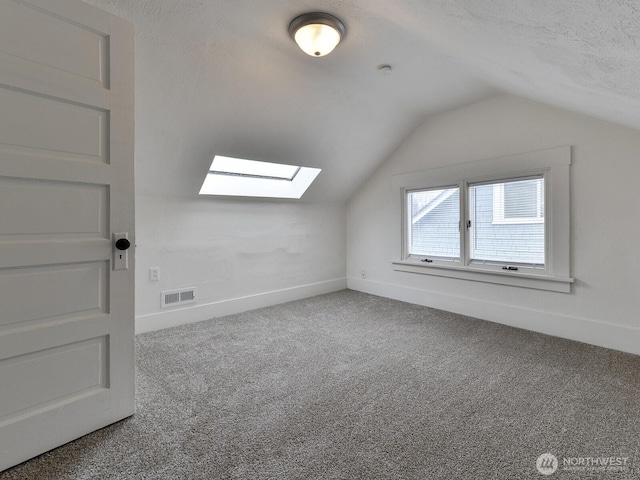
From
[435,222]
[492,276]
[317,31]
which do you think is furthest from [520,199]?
[317,31]

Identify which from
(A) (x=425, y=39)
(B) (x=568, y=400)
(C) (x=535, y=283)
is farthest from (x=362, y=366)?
(A) (x=425, y=39)

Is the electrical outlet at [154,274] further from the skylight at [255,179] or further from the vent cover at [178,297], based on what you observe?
the skylight at [255,179]

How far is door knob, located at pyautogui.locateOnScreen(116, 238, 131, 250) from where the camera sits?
166 centimetres

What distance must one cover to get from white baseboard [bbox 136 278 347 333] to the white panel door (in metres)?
1.48

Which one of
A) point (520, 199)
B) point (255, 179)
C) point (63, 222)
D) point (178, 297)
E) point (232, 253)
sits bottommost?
point (178, 297)

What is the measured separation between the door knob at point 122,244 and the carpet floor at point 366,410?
3.08 ft

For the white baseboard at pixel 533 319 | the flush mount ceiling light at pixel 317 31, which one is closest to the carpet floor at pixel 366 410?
the white baseboard at pixel 533 319

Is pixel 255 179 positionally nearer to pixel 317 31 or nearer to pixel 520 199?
pixel 317 31

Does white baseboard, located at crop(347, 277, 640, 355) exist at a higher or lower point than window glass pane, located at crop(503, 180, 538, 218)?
lower

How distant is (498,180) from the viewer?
326 cm

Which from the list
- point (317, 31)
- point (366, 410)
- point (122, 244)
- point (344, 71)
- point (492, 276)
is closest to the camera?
point (122, 244)

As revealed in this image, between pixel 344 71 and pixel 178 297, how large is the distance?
270 centimetres

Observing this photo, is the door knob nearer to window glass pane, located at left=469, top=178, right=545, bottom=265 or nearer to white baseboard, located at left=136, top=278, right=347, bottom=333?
white baseboard, located at left=136, top=278, right=347, bottom=333

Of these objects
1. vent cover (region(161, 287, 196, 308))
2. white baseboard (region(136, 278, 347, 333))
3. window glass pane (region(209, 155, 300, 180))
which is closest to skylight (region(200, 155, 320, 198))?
window glass pane (region(209, 155, 300, 180))
